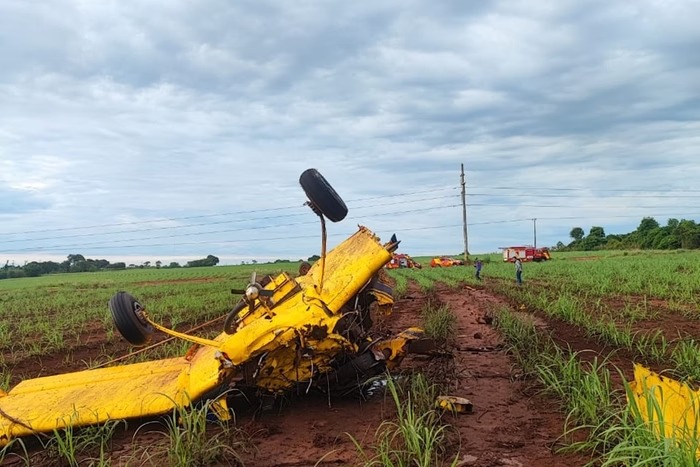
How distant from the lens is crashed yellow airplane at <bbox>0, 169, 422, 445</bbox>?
11.3 ft

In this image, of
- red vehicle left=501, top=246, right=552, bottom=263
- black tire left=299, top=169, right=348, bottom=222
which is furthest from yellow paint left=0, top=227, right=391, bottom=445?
red vehicle left=501, top=246, right=552, bottom=263

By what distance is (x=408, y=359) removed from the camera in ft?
18.6

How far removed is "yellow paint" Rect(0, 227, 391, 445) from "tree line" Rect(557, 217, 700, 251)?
4975 centimetres

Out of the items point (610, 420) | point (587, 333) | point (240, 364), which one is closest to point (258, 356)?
point (240, 364)

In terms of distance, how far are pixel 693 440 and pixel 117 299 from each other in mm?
3326

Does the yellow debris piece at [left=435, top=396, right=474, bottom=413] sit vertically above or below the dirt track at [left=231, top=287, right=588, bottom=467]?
above

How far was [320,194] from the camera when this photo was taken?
3568 millimetres

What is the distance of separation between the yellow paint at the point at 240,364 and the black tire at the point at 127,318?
39 centimetres

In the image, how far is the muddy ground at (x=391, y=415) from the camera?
9.84 ft

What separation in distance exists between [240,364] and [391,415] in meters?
1.10

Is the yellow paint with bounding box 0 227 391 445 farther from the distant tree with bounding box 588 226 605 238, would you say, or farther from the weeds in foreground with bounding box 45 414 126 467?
the distant tree with bounding box 588 226 605 238

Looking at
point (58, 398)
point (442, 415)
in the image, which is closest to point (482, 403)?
point (442, 415)

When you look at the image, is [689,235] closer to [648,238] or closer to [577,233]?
[648,238]

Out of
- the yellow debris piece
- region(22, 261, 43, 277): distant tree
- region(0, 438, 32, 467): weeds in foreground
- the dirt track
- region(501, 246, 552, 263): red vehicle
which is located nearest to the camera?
the dirt track
